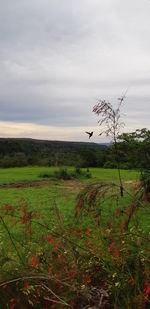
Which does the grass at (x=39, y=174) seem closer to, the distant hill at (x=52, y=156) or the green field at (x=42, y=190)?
the green field at (x=42, y=190)

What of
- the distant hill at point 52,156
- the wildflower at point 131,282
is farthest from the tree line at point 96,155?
the wildflower at point 131,282

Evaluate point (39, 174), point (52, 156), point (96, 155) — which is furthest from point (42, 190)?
point (52, 156)

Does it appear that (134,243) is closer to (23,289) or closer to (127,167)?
(23,289)

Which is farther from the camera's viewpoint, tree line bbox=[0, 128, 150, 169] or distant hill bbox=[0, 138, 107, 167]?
distant hill bbox=[0, 138, 107, 167]

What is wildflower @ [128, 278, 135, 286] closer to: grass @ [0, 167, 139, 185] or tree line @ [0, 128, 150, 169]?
tree line @ [0, 128, 150, 169]

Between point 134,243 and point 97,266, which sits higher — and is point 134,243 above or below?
above

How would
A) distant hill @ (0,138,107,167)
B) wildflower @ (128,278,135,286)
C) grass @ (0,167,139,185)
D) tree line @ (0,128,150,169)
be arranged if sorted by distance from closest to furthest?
wildflower @ (128,278,135,286) → tree line @ (0,128,150,169) → grass @ (0,167,139,185) → distant hill @ (0,138,107,167)

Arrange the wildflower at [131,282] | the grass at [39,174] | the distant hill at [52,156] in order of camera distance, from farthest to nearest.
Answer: the distant hill at [52,156], the grass at [39,174], the wildflower at [131,282]

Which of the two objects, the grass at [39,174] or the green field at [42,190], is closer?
the green field at [42,190]

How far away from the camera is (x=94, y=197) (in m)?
3.95

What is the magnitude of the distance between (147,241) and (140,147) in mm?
6508

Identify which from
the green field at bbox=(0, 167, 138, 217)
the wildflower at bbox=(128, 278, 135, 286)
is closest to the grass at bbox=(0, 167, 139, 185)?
the green field at bbox=(0, 167, 138, 217)

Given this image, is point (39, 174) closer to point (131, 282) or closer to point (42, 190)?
point (42, 190)

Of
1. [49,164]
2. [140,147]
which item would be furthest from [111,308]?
[49,164]
